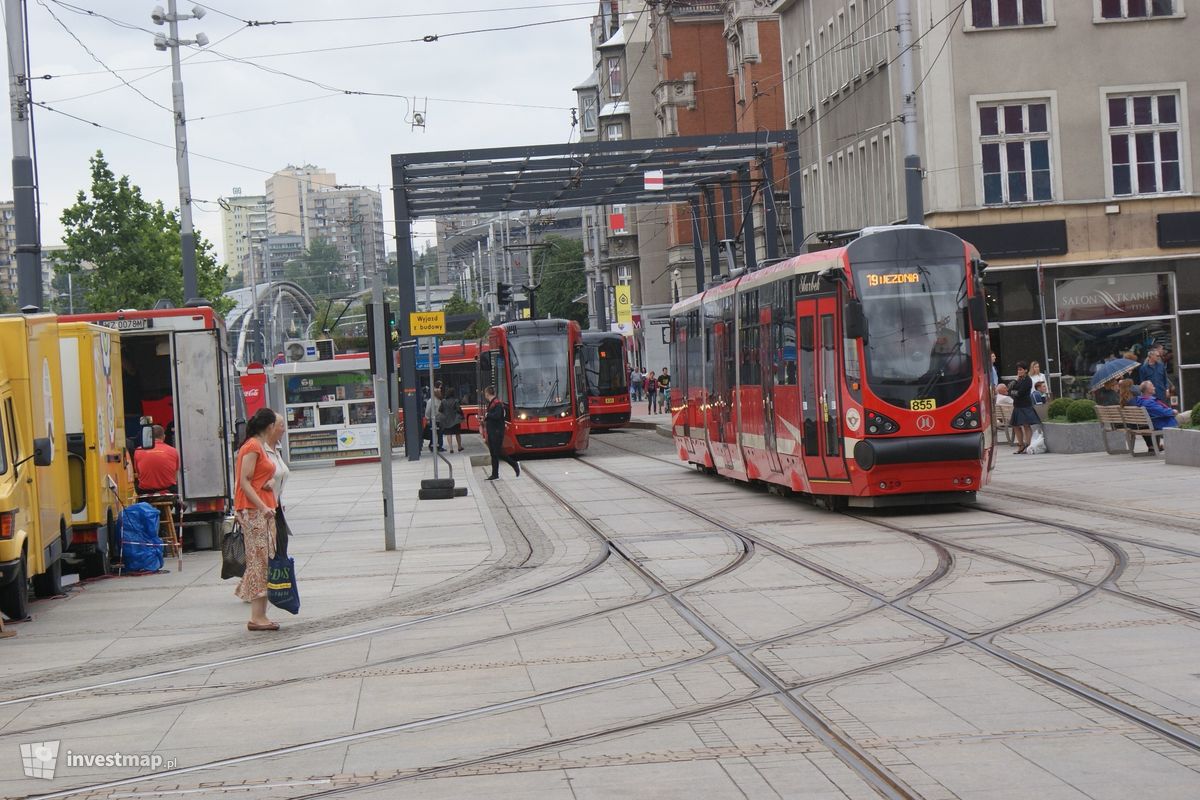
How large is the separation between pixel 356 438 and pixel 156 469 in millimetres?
21874

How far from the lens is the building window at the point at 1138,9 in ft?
122

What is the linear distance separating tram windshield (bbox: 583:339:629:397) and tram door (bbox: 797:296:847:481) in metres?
32.4

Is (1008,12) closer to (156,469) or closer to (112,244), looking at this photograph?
(156,469)

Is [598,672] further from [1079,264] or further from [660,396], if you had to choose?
[660,396]

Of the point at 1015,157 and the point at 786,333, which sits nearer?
the point at 786,333

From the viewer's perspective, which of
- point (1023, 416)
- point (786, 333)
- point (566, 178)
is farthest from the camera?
point (566, 178)

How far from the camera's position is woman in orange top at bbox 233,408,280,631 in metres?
12.3

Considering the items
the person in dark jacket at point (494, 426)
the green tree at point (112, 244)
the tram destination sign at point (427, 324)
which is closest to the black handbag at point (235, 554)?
the tram destination sign at point (427, 324)

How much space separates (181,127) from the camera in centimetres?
3528

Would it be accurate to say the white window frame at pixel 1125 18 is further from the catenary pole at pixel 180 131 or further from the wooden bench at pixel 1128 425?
the catenary pole at pixel 180 131

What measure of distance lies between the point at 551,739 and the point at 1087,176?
3192 cm

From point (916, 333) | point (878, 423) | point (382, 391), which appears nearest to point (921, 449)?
point (878, 423)

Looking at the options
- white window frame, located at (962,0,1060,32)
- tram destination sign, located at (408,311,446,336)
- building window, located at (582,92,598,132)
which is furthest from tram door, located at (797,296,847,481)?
building window, located at (582,92,598,132)

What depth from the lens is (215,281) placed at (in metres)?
61.8
